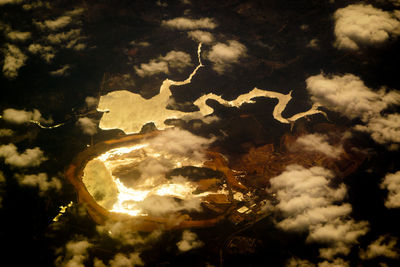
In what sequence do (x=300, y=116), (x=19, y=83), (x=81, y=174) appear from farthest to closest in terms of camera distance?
(x=19, y=83) → (x=300, y=116) → (x=81, y=174)

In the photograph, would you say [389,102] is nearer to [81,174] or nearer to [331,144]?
[331,144]

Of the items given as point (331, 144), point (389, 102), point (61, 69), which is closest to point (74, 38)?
point (61, 69)

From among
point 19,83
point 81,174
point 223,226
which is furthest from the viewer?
point 19,83

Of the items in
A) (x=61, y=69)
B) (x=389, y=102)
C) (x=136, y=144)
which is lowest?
(x=136, y=144)

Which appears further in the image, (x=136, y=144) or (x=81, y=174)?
(x=136, y=144)

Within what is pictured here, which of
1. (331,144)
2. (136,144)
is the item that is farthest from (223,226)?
(331,144)

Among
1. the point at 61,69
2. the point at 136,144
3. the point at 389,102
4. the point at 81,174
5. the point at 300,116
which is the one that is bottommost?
the point at 81,174

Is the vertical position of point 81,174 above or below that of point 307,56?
below

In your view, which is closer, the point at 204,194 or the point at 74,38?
Result: the point at 204,194

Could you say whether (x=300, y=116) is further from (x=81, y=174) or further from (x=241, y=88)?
(x=81, y=174)
